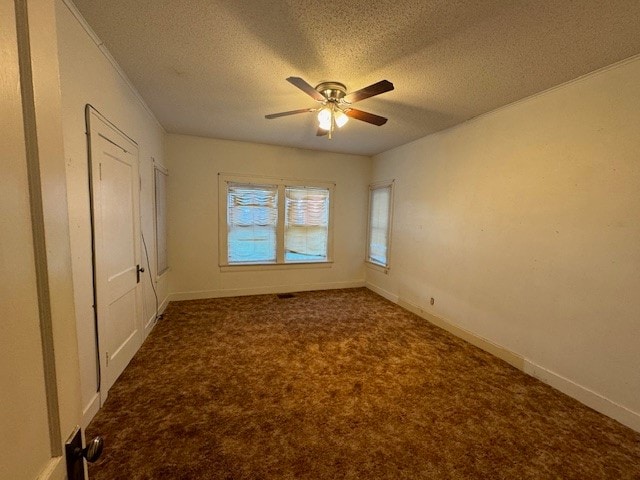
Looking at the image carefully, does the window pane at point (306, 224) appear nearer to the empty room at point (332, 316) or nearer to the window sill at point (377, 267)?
the window sill at point (377, 267)

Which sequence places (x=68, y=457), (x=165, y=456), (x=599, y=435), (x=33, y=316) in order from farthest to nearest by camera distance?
(x=599, y=435) < (x=165, y=456) < (x=68, y=457) < (x=33, y=316)

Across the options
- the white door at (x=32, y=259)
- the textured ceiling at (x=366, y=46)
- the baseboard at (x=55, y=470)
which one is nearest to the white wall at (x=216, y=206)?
the textured ceiling at (x=366, y=46)

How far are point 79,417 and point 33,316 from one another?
0.36m

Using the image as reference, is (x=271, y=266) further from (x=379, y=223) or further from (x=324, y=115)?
(x=324, y=115)

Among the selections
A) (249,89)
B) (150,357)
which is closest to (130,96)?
(249,89)

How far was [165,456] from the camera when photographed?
1.64 meters

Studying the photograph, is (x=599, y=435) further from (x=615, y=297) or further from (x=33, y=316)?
(x=33, y=316)

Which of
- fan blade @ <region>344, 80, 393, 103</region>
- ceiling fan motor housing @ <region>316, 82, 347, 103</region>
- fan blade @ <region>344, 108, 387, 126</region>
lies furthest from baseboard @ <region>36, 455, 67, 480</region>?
fan blade @ <region>344, 108, 387, 126</region>

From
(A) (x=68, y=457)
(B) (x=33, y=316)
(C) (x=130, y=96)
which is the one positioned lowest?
(A) (x=68, y=457)

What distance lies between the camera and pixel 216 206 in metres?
4.46

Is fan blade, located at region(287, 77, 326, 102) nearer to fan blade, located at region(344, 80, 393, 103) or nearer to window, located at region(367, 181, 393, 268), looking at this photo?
fan blade, located at region(344, 80, 393, 103)

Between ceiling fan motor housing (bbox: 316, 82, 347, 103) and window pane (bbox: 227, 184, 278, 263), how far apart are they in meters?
2.48

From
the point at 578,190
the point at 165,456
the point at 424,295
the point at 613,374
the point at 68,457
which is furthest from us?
the point at 424,295

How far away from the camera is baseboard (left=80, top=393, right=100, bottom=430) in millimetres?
1841
